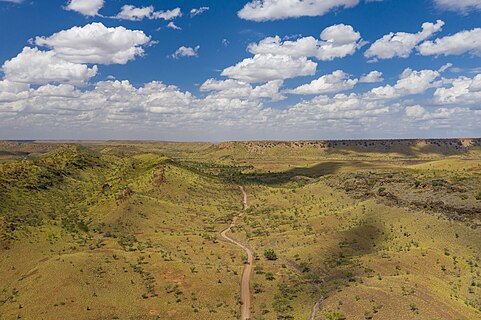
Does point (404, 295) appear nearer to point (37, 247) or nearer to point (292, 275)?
point (292, 275)

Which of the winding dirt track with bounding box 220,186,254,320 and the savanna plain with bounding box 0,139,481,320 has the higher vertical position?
the savanna plain with bounding box 0,139,481,320

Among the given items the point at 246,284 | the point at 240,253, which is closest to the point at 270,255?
the point at 240,253

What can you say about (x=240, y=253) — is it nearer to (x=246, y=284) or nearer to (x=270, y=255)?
(x=270, y=255)

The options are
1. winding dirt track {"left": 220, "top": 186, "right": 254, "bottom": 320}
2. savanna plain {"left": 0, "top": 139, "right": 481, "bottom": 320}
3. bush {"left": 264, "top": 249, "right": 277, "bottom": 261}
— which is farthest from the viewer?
bush {"left": 264, "top": 249, "right": 277, "bottom": 261}

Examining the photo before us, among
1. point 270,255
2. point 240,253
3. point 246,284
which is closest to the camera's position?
point 246,284

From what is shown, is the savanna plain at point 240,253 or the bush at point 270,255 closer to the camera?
the savanna plain at point 240,253

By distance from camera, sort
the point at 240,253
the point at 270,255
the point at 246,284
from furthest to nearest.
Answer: the point at 240,253
the point at 270,255
the point at 246,284

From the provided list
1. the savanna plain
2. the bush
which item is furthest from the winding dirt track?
the bush

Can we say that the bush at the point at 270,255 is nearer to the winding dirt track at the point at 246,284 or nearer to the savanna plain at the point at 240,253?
the savanna plain at the point at 240,253

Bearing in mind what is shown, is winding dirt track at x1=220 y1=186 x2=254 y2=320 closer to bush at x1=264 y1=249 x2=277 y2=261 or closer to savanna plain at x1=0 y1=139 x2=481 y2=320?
savanna plain at x1=0 y1=139 x2=481 y2=320

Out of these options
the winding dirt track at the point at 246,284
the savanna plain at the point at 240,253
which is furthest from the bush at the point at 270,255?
the winding dirt track at the point at 246,284
